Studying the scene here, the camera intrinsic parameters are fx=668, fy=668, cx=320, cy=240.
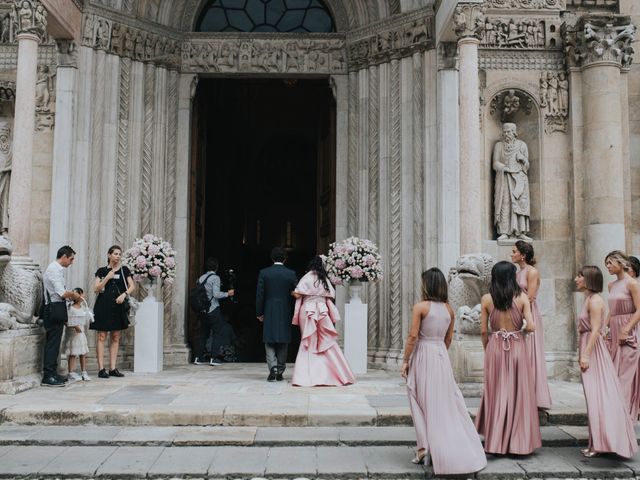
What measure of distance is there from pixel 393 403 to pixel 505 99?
5.88 metres

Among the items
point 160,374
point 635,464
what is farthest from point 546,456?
Result: point 160,374

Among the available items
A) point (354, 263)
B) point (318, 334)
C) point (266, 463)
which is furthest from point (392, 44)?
point (266, 463)

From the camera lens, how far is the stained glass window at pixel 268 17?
12.5m

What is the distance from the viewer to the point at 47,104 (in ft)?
35.0

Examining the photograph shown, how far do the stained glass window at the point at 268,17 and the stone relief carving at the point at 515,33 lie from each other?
3047 mm

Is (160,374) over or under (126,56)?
under

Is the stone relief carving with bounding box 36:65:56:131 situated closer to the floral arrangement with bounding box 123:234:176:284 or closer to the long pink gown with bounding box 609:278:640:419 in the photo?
the floral arrangement with bounding box 123:234:176:284

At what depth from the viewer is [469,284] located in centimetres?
870

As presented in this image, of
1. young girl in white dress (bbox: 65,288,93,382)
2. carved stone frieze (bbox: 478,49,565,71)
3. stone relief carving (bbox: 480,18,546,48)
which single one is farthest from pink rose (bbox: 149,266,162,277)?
stone relief carving (bbox: 480,18,546,48)

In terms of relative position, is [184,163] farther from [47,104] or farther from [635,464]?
[635,464]

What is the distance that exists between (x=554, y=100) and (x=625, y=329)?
5.39 metres

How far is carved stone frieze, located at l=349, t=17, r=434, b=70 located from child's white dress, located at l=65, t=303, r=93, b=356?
20.6 ft

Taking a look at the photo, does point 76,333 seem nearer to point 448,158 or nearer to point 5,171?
point 5,171

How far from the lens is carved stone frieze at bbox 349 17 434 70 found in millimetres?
10938
